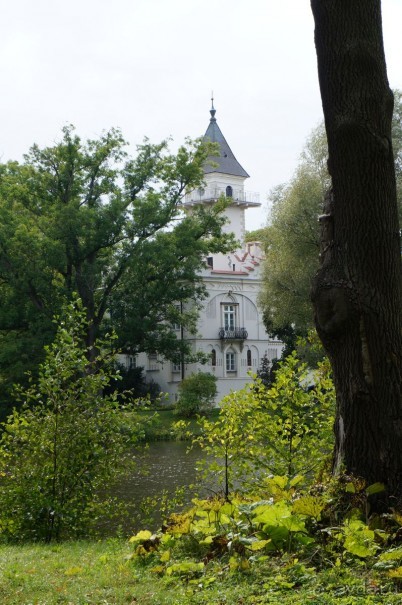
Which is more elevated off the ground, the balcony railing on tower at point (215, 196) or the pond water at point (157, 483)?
the balcony railing on tower at point (215, 196)

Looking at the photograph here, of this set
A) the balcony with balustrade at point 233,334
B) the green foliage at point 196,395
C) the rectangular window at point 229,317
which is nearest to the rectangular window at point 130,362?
the balcony with balustrade at point 233,334

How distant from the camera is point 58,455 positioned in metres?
10.3

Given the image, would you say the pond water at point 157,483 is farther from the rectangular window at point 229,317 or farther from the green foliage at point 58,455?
the rectangular window at point 229,317

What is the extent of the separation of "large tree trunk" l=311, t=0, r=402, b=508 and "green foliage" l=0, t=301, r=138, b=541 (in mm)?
4515

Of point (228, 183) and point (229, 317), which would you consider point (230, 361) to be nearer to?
point (229, 317)

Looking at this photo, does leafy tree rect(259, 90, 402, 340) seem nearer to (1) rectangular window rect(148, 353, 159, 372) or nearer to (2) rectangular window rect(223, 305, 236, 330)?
(2) rectangular window rect(223, 305, 236, 330)

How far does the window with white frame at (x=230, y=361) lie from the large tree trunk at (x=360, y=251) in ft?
151

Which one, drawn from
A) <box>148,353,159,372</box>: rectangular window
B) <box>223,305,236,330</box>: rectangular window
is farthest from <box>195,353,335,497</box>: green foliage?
<box>223,305,236,330</box>: rectangular window

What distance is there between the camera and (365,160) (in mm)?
6465

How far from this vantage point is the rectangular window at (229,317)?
5256 cm

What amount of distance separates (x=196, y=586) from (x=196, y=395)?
1430 inches

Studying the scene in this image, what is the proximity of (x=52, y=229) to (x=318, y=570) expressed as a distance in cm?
3027

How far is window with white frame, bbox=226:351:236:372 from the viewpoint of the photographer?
172 ft

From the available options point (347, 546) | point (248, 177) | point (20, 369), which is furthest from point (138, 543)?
point (248, 177)
